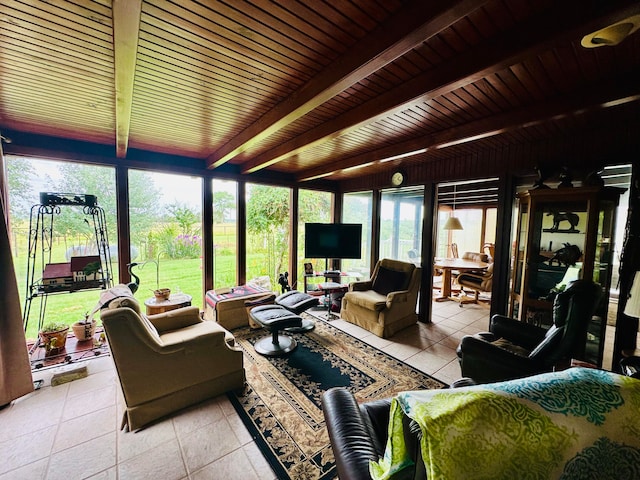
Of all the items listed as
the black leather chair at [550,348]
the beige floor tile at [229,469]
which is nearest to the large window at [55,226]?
the beige floor tile at [229,469]

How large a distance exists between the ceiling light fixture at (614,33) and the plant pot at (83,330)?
4788 millimetres

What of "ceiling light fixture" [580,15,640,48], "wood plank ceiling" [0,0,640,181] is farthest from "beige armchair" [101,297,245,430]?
"ceiling light fixture" [580,15,640,48]

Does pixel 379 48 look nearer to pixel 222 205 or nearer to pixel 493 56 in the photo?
pixel 493 56

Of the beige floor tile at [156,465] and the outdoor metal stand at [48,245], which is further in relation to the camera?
the outdoor metal stand at [48,245]

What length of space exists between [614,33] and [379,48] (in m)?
1.09

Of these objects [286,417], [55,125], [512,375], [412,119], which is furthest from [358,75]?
[55,125]

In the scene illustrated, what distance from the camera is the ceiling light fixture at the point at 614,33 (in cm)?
113

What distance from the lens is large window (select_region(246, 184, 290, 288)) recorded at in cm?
459

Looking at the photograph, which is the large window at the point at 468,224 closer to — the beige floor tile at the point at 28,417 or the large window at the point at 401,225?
the large window at the point at 401,225

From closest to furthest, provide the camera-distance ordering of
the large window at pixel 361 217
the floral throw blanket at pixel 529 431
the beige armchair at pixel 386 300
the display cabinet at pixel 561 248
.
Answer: the floral throw blanket at pixel 529 431
the display cabinet at pixel 561 248
the beige armchair at pixel 386 300
the large window at pixel 361 217

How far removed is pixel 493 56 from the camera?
1363 mm

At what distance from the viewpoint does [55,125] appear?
267 cm

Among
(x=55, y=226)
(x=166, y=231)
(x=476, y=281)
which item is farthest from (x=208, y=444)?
(x=476, y=281)

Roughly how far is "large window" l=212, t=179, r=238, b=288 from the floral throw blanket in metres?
4.02
